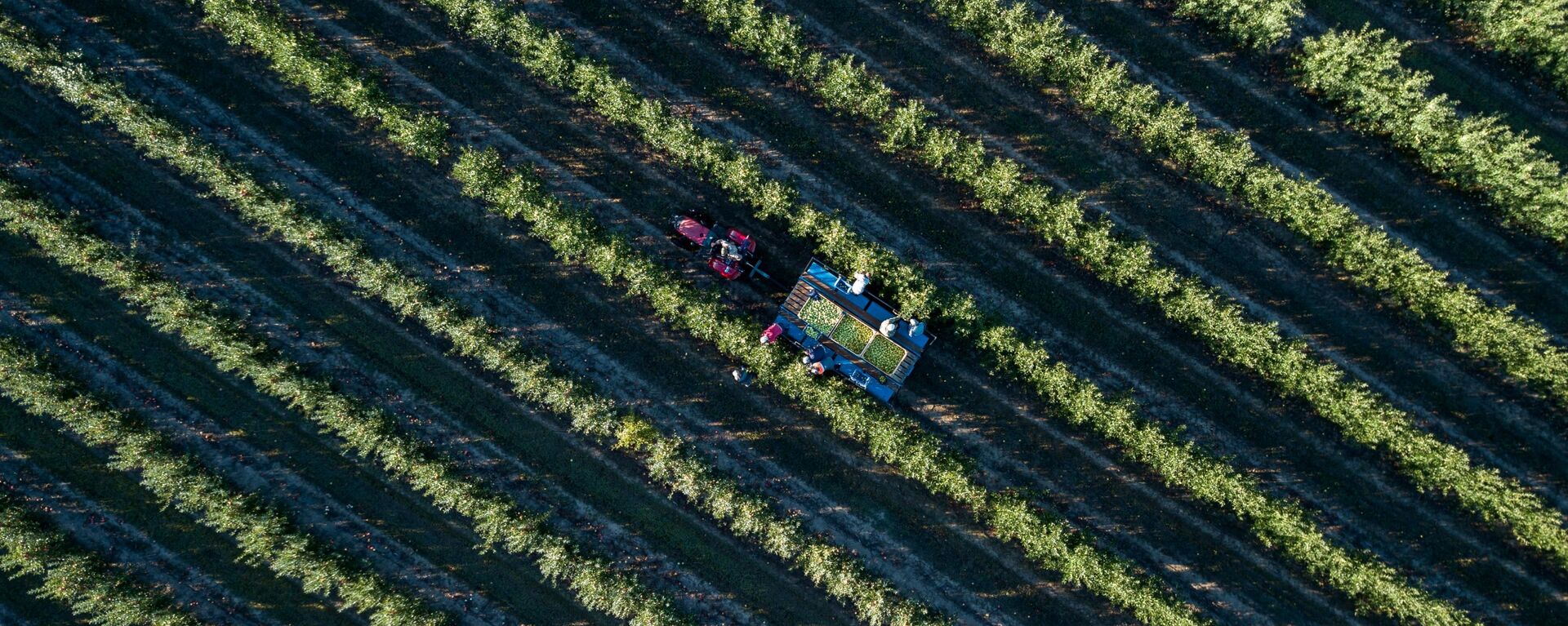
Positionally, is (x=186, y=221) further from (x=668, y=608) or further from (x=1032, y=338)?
(x=1032, y=338)

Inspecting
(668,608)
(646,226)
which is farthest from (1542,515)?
(646,226)

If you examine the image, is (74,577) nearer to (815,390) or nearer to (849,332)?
(815,390)

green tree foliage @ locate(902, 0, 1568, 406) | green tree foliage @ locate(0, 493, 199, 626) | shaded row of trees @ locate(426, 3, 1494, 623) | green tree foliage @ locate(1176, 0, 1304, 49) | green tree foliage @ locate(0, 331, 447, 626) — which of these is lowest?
green tree foliage @ locate(0, 493, 199, 626)

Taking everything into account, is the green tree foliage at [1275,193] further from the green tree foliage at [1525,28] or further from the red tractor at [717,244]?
the red tractor at [717,244]

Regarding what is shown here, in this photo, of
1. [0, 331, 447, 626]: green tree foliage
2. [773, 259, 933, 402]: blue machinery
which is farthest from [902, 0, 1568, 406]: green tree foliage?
[0, 331, 447, 626]: green tree foliage

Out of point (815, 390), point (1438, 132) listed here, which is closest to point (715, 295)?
point (815, 390)

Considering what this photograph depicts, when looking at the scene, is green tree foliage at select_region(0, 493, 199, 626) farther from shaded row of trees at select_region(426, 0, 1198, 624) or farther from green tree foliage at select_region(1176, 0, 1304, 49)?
green tree foliage at select_region(1176, 0, 1304, 49)
